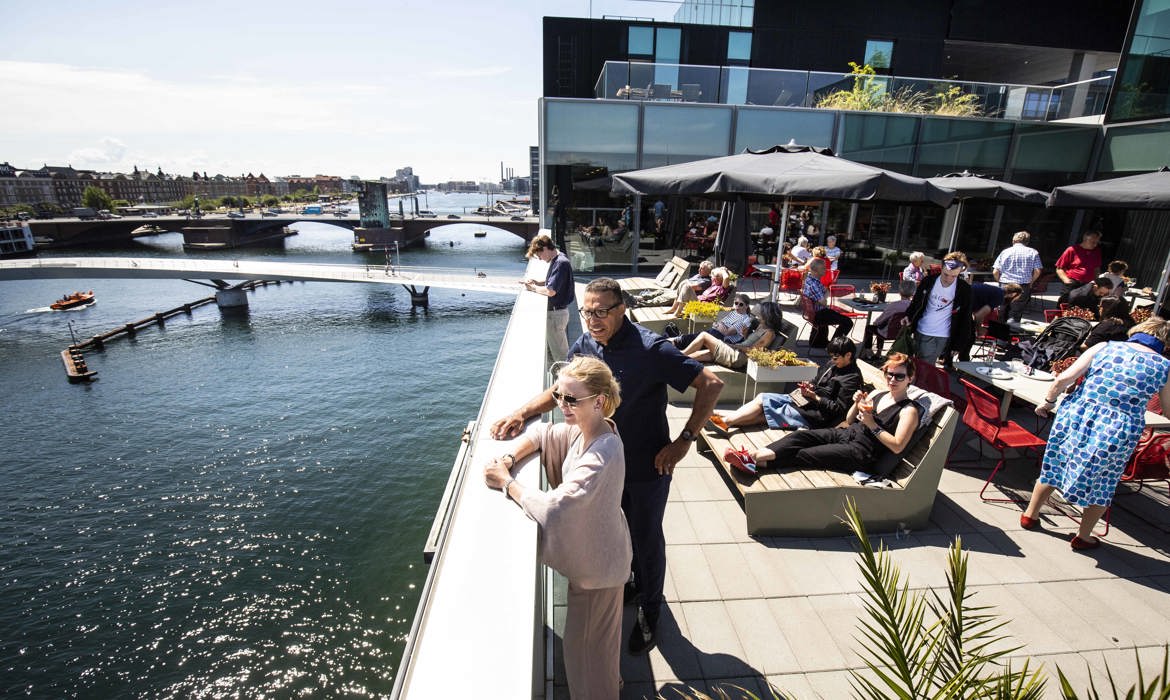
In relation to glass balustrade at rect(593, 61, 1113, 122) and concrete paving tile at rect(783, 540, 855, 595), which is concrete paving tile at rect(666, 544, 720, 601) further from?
glass balustrade at rect(593, 61, 1113, 122)

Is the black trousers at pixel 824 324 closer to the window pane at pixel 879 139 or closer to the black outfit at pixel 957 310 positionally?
the black outfit at pixel 957 310

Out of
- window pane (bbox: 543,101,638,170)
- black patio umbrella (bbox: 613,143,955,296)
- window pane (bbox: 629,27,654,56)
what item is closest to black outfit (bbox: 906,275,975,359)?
black patio umbrella (bbox: 613,143,955,296)

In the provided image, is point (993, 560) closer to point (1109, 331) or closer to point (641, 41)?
point (1109, 331)

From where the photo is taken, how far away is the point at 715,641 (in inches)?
121

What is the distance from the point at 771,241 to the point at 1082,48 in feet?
72.8

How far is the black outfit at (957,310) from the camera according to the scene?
6.08m

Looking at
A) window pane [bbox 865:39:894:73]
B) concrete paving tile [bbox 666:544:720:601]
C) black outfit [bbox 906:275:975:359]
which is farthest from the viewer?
window pane [bbox 865:39:894:73]

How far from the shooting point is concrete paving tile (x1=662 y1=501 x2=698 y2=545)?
3955 millimetres

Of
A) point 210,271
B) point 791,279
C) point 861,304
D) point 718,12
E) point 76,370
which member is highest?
point 718,12

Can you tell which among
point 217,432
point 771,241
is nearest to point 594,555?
point 771,241

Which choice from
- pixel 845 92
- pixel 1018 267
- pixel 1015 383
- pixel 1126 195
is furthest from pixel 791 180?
pixel 845 92

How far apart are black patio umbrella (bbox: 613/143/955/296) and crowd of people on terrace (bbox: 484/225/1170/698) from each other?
1.03m

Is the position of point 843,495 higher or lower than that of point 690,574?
higher

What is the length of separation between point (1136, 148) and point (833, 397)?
53.3ft
